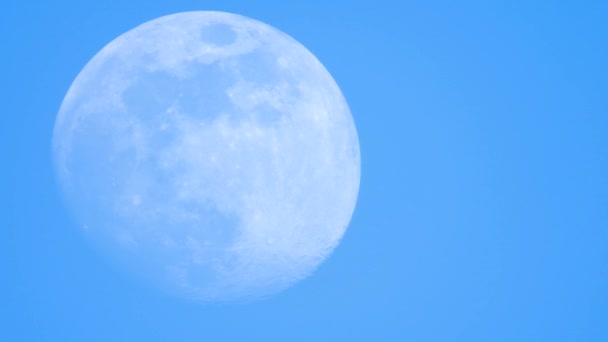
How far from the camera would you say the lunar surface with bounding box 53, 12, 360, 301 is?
251 inches

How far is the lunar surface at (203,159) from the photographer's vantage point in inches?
251

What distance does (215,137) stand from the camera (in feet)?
21.0

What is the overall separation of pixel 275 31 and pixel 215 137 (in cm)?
153

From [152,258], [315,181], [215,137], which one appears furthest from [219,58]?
[152,258]

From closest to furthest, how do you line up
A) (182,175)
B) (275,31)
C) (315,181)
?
(182,175) → (315,181) → (275,31)

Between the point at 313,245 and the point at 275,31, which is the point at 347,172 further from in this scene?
the point at 275,31

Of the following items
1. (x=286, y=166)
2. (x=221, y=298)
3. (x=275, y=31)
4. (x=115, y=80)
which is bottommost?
(x=221, y=298)

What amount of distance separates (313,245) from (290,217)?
0.52m

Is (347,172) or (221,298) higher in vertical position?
(347,172)

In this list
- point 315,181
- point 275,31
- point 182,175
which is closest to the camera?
point 182,175

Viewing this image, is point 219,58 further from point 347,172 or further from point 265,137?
point 347,172

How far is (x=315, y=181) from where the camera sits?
6.84 metres

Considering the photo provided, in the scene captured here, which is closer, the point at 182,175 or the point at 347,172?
the point at 182,175

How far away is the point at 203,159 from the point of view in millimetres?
6379
